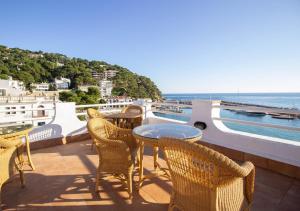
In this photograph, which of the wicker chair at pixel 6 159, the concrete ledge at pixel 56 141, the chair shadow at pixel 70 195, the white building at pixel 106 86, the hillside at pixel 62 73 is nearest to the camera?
the wicker chair at pixel 6 159

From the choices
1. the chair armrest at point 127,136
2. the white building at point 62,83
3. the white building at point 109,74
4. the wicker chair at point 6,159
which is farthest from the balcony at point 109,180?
the white building at point 109,74

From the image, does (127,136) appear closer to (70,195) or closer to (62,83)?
(70,195)

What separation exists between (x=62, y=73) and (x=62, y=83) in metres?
3.25

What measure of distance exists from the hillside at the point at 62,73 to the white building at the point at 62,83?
925mm

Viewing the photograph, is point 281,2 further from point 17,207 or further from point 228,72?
point 228,72

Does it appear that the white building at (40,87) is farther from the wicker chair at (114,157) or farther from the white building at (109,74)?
the wicker chair at (114,157)

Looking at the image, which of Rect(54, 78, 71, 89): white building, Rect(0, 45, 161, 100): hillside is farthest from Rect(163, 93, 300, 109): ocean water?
Rect(54, 78, 71, 89): white building

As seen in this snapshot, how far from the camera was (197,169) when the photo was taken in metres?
1.15

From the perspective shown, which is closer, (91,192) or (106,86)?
(91,192)

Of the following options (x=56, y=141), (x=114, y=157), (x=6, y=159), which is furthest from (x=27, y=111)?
(x=114, y=157)

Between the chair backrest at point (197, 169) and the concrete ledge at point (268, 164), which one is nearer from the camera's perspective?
the chair backrest at point (197, 169)

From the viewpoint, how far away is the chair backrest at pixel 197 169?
1008 millimetres

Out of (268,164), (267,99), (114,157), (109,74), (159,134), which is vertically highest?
(109,74)

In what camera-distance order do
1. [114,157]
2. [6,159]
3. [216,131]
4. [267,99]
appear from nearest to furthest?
1. [6,159]
2. [114,157]
3. [216,131]
4. [267,99]
